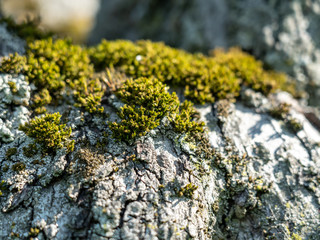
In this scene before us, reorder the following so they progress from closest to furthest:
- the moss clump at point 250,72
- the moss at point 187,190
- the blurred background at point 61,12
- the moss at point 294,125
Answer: the moss at point 187,190 < the moss at point 294,125 < the moss clump at point 250,72 < the blurred background at point 61,12

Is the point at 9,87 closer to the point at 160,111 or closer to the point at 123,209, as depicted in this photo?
the point at 160,111

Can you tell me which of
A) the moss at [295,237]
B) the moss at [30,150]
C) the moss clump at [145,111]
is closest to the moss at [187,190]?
the moss clump at [145,111]

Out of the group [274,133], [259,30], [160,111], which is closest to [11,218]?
[160,111]

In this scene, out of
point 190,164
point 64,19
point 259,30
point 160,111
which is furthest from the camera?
point 64,19

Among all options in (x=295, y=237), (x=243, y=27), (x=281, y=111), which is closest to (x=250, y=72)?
(x=281, y=111)

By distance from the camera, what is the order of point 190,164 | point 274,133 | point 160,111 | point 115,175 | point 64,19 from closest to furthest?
1. point 115,175
2. point 190,164
3. point 160,111
4. point 274,133
5. point 64,19

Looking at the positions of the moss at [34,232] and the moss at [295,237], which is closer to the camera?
the moss at [34,232]

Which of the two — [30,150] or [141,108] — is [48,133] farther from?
[141,108]

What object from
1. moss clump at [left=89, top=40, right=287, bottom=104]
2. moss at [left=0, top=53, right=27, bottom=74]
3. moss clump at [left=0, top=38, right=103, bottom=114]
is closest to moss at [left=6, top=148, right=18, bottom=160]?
moss clump at [left=0, top=38, right=103, bottom=114]

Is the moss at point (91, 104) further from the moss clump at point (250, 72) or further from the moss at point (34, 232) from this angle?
the moss clump at point (250, 72)
